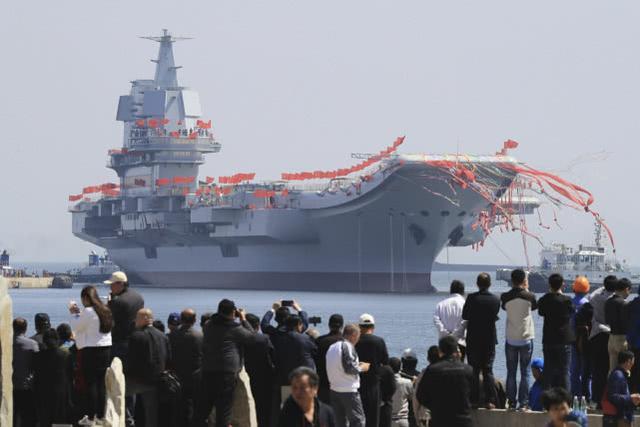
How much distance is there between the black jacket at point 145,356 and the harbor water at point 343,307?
2918cm

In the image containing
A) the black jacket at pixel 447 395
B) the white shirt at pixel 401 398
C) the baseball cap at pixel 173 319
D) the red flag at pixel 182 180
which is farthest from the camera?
the red flag at pixel 182 180

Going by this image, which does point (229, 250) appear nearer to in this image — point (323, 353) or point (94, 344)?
point (323, 353)

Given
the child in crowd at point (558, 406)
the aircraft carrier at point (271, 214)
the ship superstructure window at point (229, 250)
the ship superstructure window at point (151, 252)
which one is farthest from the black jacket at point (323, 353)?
the ship superstructure window at point (151, 252)

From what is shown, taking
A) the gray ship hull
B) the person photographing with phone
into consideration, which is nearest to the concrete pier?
the gray ship hull

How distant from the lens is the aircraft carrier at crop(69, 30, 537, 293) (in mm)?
91625

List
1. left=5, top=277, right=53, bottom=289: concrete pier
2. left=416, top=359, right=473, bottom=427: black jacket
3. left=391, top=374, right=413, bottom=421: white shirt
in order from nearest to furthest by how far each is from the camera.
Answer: left=416, top=359, right=473, bottom=427: black jacket → left=391, top=374, right=413, bottom=421: white shirt → left=5, top=277, right=53, bottom=289: concrete pier

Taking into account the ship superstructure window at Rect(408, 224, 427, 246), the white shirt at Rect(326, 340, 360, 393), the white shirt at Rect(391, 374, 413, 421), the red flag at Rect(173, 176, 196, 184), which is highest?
the red flag at Rect(173, 176, 196, 184)

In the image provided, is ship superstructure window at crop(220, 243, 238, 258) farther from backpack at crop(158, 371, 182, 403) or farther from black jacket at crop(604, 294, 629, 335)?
backpack at crop(158, 371, 182, 403)

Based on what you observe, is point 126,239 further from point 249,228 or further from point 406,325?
point 406,325

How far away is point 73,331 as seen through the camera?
1465 cm

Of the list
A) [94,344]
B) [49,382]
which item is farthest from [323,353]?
[49,382]

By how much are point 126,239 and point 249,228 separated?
19542mm

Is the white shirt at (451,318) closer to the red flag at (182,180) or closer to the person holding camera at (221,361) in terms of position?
the person holding camera at (221,361)

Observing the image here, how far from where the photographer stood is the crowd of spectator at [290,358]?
14.0 m
